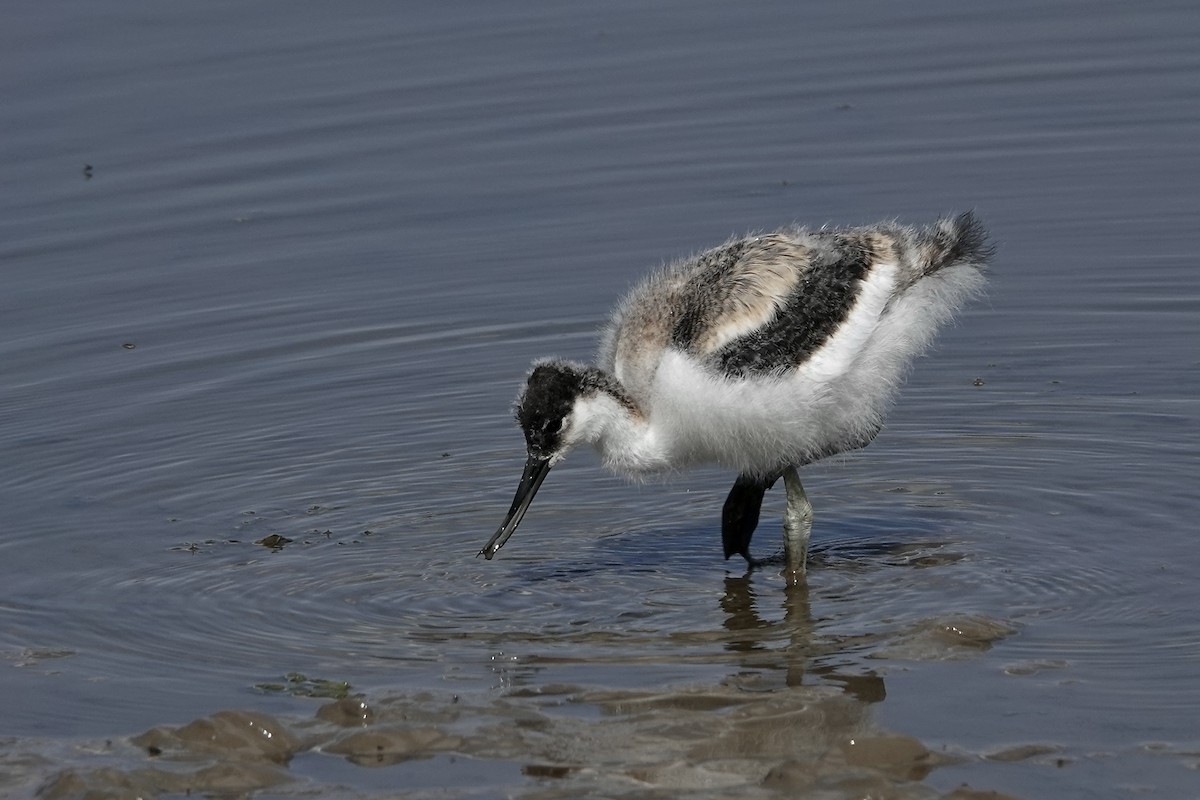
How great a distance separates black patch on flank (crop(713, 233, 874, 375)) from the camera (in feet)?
Answer: 23.0

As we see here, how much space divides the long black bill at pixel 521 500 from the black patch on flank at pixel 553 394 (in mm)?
129

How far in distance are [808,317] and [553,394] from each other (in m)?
1.03

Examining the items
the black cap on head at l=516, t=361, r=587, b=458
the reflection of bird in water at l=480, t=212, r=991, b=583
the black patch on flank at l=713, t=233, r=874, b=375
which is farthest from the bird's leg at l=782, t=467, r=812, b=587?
the black cap on head at l=516, t=361, r=587, b=458

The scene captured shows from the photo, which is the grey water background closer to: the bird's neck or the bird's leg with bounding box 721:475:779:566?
the bird's leg with bounding box 721:475:779:566

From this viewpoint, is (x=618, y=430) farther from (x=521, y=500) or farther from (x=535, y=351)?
(x=535, y=351)

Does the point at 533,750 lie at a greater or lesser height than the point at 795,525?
lesser

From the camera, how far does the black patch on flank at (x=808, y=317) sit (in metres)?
7.02

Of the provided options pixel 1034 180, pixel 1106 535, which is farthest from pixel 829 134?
pixel 1106 535

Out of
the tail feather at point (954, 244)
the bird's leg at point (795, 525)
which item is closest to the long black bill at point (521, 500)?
the bird's leg at point (795, 525)

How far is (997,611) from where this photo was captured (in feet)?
22.7

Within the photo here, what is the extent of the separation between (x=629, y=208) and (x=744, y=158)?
3.54ft

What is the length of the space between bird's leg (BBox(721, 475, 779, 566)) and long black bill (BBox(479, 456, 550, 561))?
0.93 meters

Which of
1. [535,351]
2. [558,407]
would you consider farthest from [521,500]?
[535,351]

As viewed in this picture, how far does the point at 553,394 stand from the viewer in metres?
7.05
